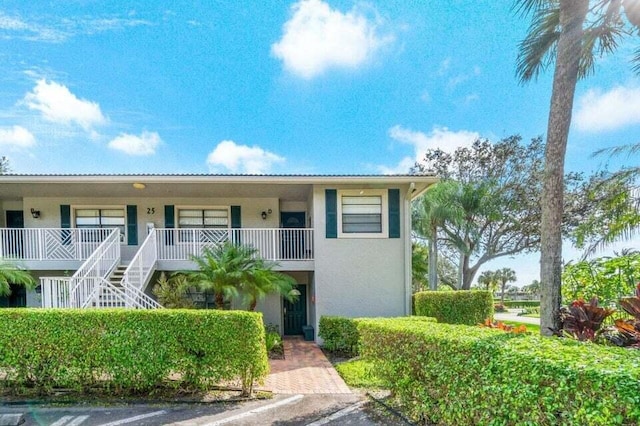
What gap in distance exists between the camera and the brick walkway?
6828mm

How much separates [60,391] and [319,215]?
24.3 feet

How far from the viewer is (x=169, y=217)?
1291 centimetres

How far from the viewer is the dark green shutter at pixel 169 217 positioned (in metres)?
12.8

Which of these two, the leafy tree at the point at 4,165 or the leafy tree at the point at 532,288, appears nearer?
the leafy tree at the point at 4,165

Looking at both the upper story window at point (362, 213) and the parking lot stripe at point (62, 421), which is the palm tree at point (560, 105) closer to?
the upper story window at point (362, 213)

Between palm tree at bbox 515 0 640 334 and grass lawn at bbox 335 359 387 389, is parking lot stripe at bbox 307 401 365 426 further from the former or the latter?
palm tree at bbox 515 0 640 334

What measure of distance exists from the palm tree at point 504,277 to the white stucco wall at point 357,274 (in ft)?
142

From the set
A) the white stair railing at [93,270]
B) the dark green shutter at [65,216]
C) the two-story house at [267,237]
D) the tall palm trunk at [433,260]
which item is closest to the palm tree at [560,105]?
the two-story house at [267,237]

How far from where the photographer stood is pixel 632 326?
488 cm

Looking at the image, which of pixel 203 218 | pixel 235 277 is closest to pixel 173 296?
pixel 235 277

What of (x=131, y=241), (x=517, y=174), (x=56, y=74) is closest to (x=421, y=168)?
(x=517, y=174)

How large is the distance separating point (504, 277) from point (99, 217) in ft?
165

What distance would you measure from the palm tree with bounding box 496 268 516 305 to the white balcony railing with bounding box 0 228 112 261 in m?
A: 49.3

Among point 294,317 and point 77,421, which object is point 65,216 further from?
point 77,421
